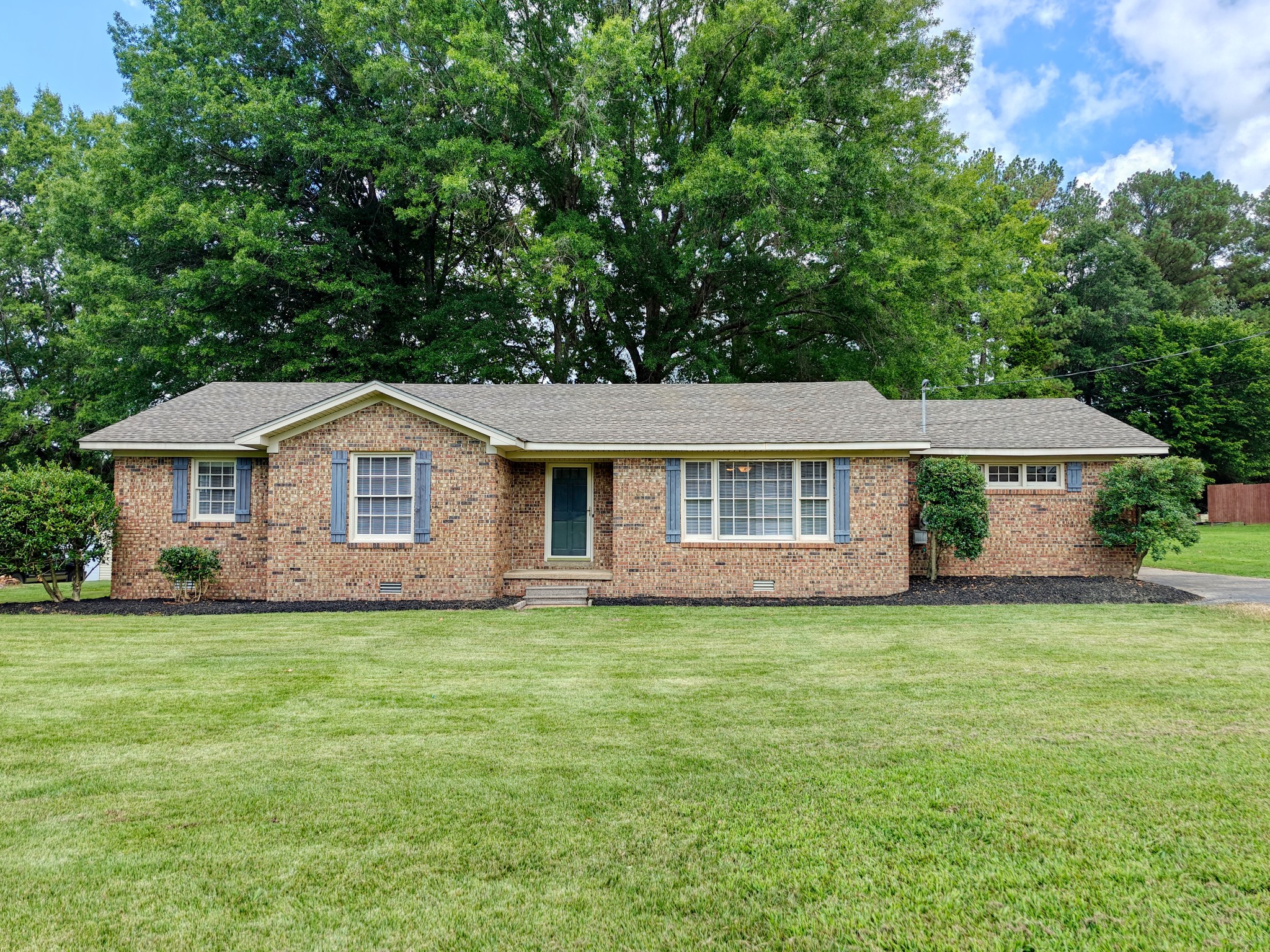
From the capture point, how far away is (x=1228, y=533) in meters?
26.8

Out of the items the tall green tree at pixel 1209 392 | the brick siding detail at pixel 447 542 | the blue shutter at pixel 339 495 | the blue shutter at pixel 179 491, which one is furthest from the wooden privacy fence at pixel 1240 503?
the blue shutter at pixel 179 491

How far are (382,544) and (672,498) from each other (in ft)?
17.2

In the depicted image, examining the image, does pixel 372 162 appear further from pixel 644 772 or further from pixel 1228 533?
pixel 1228 533

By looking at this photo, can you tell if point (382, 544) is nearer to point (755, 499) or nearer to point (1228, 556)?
point (755, 499)

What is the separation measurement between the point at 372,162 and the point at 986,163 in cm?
2358

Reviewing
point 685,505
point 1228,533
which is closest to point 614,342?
point 685,505

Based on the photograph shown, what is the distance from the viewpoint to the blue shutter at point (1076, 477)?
14453mm

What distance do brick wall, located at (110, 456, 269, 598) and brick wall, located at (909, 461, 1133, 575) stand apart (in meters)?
12.9

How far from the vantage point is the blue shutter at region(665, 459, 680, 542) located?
43.6 ft

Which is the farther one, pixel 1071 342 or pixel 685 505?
pixel 1071 342

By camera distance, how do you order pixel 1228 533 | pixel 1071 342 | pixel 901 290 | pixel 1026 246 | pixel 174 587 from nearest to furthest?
pixel 174 587 < pixel 901 290 < pixel 1228 533 < pixel 1026 246 < pixel 1071 342

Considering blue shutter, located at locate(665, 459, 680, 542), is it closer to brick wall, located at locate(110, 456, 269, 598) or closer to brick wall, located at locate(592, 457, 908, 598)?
brick wall, located at locate(592, 457, 908, 598)

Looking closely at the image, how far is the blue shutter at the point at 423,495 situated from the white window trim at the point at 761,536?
450 cm

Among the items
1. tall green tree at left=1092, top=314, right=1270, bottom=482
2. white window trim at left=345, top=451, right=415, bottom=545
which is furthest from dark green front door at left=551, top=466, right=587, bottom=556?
tall green tree at left=1092, top=314, right=1270, bottom=482
